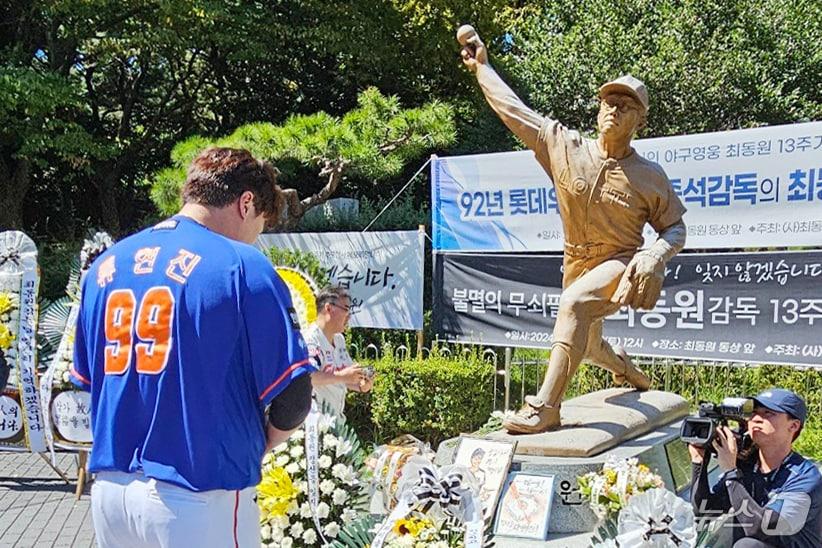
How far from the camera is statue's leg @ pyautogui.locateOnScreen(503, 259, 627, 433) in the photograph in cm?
429

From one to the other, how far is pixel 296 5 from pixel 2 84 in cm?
447

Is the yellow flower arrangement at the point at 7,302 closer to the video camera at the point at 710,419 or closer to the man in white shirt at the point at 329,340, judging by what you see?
the man in white shirt at the point at 329,340

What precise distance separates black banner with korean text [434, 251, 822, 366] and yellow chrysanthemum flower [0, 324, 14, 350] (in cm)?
374

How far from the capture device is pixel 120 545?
2205mm

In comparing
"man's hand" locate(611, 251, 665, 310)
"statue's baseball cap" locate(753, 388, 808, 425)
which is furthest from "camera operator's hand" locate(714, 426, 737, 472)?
"man's hand" locate(611, 251, 665, 310)

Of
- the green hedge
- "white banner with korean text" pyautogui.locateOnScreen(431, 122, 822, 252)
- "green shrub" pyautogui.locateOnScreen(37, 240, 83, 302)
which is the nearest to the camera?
"white banner with korean text" pyautogui.locateOnScreen(431, 122, 822, 252)

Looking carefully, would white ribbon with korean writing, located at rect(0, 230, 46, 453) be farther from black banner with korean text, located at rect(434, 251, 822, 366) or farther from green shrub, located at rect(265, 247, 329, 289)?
black banner with korean text, located at rect(434, 251, 822, 366)

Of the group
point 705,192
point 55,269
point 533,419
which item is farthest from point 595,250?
point 55,269

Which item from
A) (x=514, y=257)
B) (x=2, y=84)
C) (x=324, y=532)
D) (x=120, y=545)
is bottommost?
(x=324, y=532)

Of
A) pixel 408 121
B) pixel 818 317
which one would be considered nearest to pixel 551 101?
pixel 408 121

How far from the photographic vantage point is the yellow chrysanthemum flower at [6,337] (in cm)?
677

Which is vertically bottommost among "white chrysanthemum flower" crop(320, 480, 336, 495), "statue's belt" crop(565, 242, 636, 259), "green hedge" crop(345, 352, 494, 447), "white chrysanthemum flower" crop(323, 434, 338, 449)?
"green hedge" crop(345, 352, 494, 447)

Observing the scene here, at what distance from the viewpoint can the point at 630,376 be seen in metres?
5.32

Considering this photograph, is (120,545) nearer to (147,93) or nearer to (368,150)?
(368,150)
